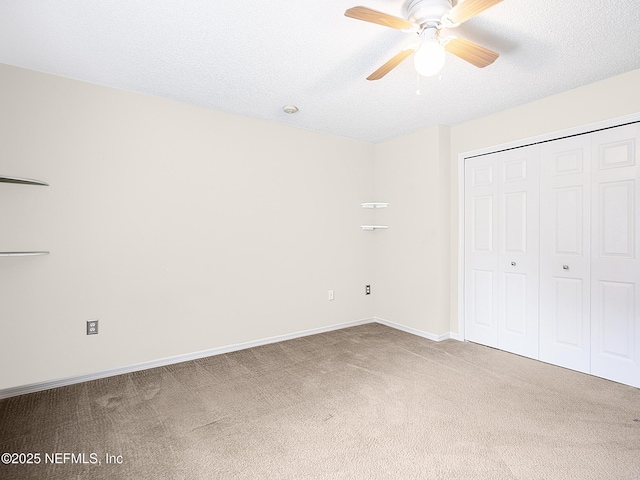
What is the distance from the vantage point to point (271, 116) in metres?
3.56

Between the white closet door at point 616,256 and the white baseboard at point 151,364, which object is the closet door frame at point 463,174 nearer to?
the white closet door at point 616,256

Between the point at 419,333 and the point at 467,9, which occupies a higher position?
the point at 467,9

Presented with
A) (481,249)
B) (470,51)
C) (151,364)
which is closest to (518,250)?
(481,249)

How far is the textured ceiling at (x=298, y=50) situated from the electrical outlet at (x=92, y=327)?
1.97 m

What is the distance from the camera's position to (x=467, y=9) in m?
1.64

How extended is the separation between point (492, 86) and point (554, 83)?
49 centimetres

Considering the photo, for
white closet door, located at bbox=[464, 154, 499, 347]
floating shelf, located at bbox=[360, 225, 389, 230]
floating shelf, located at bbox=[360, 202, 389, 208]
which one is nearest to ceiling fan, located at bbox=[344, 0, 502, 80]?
white closet door, located at bbox=[464, 154, 499, 347]

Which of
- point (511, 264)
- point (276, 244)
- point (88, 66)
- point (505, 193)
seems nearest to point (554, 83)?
point (505, 193)

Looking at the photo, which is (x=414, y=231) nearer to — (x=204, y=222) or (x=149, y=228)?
(x=204, y=222)

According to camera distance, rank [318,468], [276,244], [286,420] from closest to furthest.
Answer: [318,468], [286,420], [276,244]

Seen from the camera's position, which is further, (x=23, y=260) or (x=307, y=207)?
(x=307, y=207)

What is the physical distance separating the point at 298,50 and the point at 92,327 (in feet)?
8.83

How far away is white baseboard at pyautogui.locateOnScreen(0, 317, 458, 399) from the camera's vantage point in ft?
8.39

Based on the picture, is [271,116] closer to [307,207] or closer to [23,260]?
[307,207]
